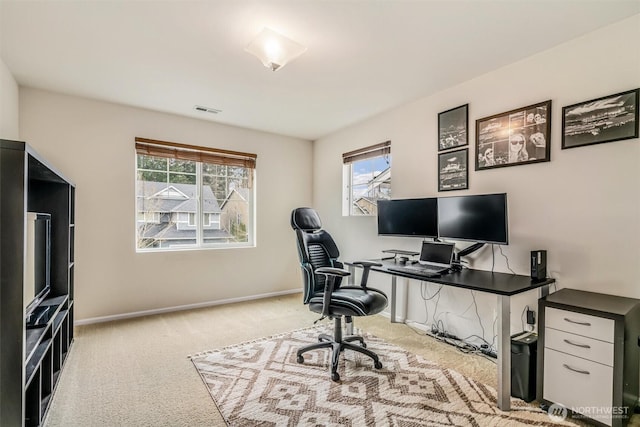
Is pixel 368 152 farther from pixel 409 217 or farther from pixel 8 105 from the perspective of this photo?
pixel 8 105

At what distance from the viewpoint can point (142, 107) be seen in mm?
3572

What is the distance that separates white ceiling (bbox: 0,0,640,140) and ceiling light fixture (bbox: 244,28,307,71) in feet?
0.18

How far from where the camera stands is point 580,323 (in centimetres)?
176

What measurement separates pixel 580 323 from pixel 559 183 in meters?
1.02

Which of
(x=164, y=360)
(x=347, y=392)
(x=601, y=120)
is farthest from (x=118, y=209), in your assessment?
(x=601, y=120)

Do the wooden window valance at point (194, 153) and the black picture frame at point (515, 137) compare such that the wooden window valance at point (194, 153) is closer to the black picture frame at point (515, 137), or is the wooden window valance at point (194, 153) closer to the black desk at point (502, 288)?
the black desk at point (502, 288)

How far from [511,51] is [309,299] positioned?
2505 mm

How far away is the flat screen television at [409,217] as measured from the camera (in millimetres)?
2857

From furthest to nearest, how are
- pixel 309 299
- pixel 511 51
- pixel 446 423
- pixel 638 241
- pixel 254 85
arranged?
pixel 254 85 < pixel 309 299 < pixel 511 51 < pixel 638 241 < pixel 446 423

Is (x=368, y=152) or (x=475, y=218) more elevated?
(x=368, y=152)

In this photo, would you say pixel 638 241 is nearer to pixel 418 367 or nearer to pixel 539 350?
pixel 539 350

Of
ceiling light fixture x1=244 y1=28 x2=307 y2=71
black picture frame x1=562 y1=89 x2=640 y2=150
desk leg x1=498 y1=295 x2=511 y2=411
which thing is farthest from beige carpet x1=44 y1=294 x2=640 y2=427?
ceiling light fixture x1=244 y1=28 x2=307 y2=71

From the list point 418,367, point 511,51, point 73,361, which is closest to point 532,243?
point 418,367

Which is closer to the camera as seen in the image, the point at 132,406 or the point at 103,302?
the point at 132,406
